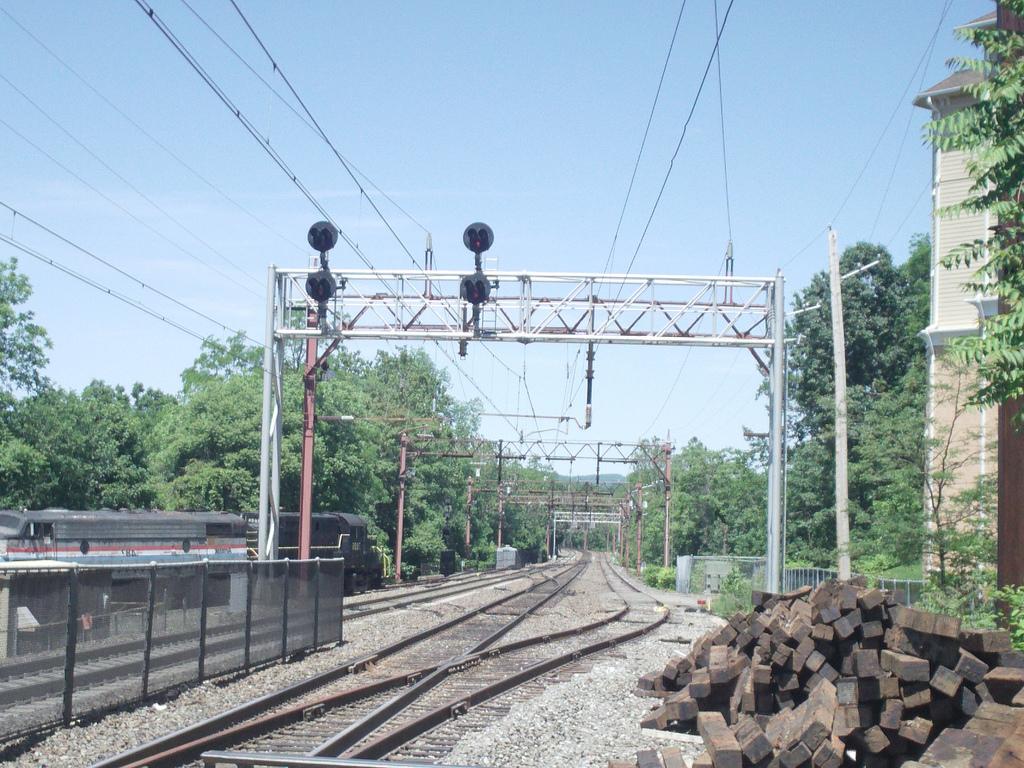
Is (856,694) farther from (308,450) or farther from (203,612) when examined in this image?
(308,450)

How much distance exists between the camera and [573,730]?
12.6 meters

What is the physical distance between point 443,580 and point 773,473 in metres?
31.9

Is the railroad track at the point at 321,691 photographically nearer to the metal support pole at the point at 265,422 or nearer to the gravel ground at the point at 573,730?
the gravel ground at the point at 573,730

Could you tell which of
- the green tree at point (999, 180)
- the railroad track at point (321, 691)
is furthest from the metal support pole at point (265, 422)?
the green tree at point (999, 180)

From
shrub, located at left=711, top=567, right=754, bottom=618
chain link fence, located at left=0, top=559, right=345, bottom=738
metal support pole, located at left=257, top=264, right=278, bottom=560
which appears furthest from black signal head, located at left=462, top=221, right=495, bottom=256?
shrub, located at left=711, top=567, right=754, bottom=618

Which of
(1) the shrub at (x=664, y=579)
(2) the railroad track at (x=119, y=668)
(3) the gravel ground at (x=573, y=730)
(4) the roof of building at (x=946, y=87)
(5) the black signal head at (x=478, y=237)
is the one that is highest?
(4) the roof of building at (x=946, y=87)

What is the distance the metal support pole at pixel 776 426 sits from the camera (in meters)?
25.9

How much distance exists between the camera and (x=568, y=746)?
11.6m

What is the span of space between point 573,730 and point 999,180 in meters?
7.53

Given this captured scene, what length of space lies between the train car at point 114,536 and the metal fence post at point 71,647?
14.2 meters

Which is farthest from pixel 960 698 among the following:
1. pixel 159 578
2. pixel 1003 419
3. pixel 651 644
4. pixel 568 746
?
pixel 651 644

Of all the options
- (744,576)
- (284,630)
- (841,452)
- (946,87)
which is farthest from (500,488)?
(284,630)

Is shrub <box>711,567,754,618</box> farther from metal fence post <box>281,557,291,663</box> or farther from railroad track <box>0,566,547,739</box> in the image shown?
railroad track <box>0,566,547,739</box>

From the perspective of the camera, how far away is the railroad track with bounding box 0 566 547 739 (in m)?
11.3
